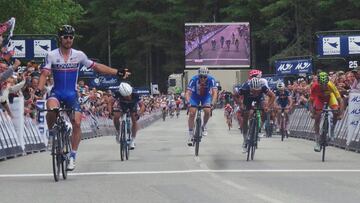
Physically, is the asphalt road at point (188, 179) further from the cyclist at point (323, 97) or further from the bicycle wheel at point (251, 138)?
the cyclist at point (323, 97)

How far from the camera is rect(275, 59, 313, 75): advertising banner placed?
42750 millimetres

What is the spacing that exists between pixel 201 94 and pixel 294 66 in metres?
25.4

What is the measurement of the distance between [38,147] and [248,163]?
7829 millimetres

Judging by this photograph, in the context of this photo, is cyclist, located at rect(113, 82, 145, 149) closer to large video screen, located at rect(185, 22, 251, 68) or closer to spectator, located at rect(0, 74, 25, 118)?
spectator, located at rect(0, 74, 25, 118)

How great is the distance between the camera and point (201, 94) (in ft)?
62.2

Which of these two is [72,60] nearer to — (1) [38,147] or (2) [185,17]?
(1) [38,147]

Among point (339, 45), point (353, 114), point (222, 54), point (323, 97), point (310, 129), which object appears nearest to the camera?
point (323, 97)

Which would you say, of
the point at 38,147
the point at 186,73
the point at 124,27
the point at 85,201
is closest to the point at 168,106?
the point at 186,73

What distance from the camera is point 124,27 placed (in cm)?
8700

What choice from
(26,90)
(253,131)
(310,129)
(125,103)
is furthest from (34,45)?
(253,131)

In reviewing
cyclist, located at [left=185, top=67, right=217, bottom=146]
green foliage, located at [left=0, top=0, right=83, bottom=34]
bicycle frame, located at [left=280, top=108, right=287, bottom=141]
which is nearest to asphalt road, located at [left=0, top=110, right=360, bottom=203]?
cyclist, located at [left=185, top=67, right=217, bottom=146]

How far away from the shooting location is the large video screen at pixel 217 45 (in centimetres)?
6594

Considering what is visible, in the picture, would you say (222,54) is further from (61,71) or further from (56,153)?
(56,153)

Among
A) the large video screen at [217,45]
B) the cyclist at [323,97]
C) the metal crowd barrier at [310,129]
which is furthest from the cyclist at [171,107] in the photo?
the cyclist at [323,97]
